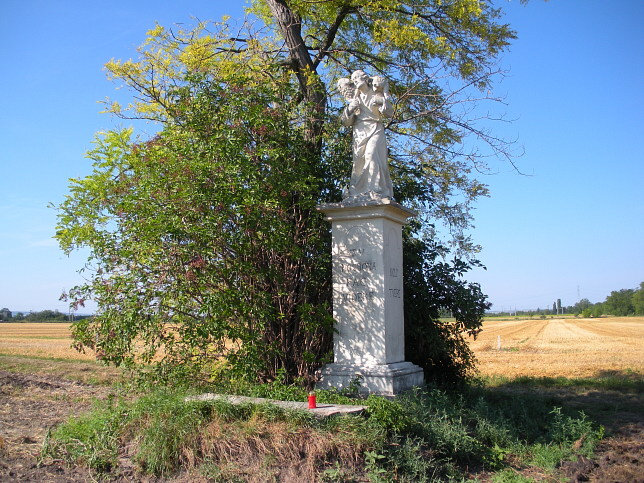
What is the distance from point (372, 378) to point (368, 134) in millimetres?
3464

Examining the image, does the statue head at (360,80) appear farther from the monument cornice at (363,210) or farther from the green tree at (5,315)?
the green tree at (5,315)

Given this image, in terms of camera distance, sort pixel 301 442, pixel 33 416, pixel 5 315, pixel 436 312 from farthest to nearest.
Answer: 1. pixel 5 315
2. pixel 436 312
3. pixel 33 416
4. pixel 301 442

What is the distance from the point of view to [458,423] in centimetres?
665

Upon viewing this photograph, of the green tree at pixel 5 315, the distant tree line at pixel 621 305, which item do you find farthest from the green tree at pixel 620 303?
the green tree at pixel 5 315

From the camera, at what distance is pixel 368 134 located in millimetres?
8297

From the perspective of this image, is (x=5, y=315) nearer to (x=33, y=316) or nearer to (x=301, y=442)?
(x=33, y=316)

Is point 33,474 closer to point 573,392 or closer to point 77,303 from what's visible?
point 77,303

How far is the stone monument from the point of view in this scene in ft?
24.8

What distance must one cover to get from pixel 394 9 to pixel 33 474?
9546 millimetres

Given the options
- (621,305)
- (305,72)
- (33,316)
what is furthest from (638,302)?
(305,72)

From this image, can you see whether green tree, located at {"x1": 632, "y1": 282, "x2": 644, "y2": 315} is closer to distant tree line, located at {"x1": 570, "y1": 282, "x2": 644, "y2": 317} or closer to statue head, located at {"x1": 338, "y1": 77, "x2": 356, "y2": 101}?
distant tree line, located at {"x1": 570, "y1": 282, "x2": 644, "y2": 317}

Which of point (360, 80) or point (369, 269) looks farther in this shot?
point (360, 80)

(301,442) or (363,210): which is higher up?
(363,210)

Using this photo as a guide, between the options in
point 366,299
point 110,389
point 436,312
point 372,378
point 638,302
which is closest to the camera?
point 372,378
